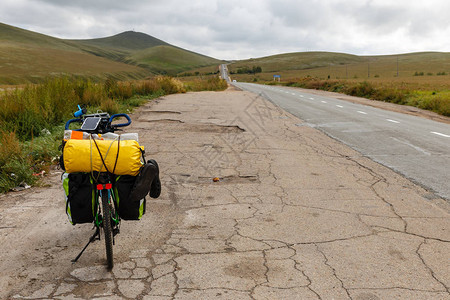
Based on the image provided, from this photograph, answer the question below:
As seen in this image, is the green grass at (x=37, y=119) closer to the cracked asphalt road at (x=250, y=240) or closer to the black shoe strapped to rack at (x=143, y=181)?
the cracked asphalt road at (x=250, y=240)

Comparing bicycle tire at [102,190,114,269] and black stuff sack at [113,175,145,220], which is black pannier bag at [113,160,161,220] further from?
bicycle tire at [102,190,114,269]

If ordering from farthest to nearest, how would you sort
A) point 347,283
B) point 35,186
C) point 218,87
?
point 218,87 < point 35,186 < point 347,283

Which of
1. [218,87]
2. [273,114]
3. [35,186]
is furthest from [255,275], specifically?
[218,87]

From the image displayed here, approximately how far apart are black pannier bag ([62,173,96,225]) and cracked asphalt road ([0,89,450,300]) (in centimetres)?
50

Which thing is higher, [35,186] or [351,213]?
[351,213]

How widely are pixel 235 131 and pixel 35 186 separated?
6522 millimetres

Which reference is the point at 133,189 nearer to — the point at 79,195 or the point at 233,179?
the point at 79,195

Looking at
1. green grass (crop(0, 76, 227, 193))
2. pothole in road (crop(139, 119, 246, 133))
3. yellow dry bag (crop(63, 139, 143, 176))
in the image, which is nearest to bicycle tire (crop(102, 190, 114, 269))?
yellow dry bag (crop(63, 139, 143, 176))

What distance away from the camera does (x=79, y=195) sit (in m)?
3.68

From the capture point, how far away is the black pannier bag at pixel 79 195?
12.0ft

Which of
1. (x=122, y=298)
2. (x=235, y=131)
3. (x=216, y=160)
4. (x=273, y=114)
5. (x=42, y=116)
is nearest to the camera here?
(x=122, y=298)

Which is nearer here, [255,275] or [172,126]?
[255,275]

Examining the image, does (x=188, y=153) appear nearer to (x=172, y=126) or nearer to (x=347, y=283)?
(x=172, y=126)

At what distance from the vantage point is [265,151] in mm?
8977
